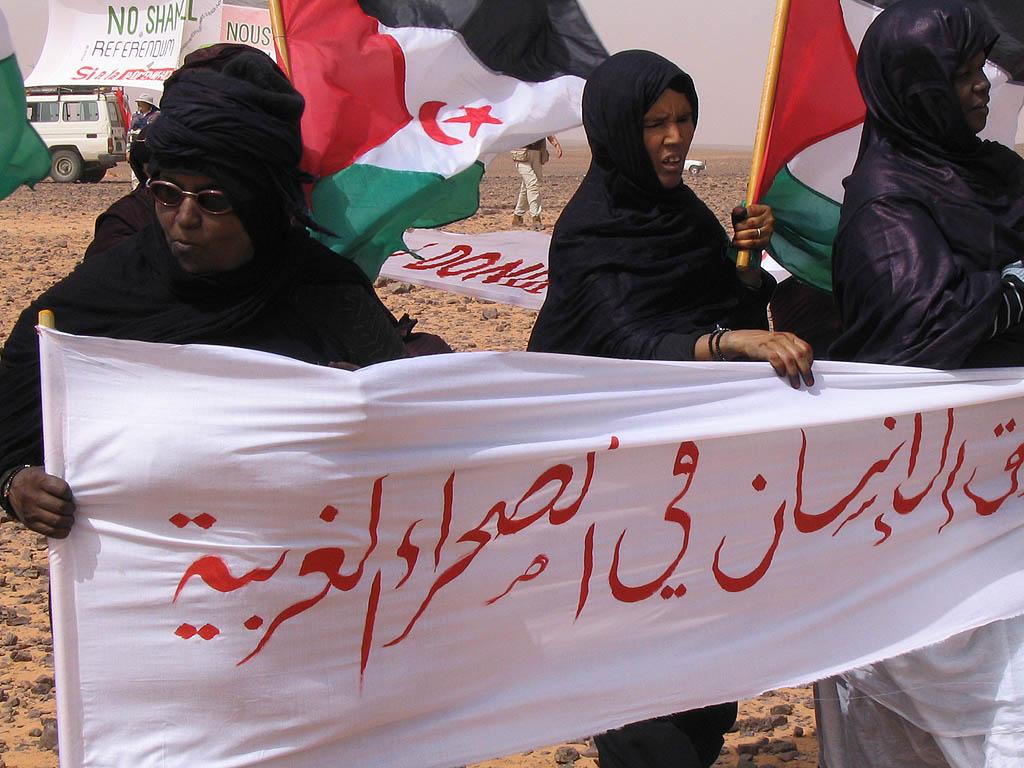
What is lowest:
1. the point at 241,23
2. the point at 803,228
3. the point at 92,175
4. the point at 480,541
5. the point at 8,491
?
the point at 92,175

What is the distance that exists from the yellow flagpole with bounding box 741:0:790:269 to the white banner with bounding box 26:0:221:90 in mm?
14933

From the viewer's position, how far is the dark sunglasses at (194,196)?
2.57m

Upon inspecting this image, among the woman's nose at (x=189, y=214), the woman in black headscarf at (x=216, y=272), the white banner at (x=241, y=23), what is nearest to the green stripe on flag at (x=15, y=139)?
Answer: the woman in black headscarf at (x=216, y=272)

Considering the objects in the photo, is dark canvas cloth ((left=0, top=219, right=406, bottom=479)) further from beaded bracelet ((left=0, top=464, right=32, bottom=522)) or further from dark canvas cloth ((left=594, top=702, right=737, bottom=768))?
dark canvas cloth ((left=594, top=702, right=737, bottom=768))

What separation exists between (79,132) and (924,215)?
105 feet

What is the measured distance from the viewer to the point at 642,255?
10.8 feet

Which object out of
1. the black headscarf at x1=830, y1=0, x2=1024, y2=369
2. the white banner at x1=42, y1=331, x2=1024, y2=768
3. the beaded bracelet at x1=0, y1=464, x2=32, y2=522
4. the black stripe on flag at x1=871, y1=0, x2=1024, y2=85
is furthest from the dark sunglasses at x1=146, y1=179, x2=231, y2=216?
the black stripe on flag at x1=871, y1=0, x2=1024, y2=85

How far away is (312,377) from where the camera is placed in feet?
7.99

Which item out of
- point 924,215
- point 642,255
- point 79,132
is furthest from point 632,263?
point 79,132

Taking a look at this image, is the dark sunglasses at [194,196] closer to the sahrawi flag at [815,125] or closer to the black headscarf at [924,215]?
the black headscarf at [924,215]

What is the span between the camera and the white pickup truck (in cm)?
3241

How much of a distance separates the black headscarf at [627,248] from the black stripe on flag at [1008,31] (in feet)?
4.19

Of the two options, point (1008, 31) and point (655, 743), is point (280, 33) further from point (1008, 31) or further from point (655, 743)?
point (655, 743)

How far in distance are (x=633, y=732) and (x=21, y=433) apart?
1467mm
